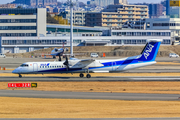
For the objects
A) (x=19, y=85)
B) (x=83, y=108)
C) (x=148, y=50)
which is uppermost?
(x=148, y=50)

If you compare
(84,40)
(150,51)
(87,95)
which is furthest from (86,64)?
(84,40)

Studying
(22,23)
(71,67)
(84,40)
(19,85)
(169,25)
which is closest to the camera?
(19,85)

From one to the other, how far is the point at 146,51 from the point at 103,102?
20.4 m

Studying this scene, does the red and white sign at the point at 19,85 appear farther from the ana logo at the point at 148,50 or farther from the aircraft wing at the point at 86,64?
the ana logo at the point at 148,50

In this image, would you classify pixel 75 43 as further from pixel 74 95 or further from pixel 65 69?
pixel 74 95

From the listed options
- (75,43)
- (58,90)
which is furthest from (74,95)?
(75,43)

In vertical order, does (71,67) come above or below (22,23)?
below

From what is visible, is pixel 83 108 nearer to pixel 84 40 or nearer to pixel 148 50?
pixel 148 50

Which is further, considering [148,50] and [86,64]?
[148,50]

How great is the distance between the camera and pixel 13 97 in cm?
3516

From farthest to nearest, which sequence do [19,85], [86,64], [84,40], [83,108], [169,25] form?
[169,25]
[84,40]
[86,64]
[19,85]
[83,108]

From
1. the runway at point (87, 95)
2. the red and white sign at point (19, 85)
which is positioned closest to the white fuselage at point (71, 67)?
the red and white sign at point (19, 85)

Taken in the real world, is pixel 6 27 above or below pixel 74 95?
above

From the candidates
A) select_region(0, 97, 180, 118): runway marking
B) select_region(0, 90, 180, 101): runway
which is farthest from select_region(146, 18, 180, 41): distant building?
select_region(0, 97, 180, 118): runway marking
